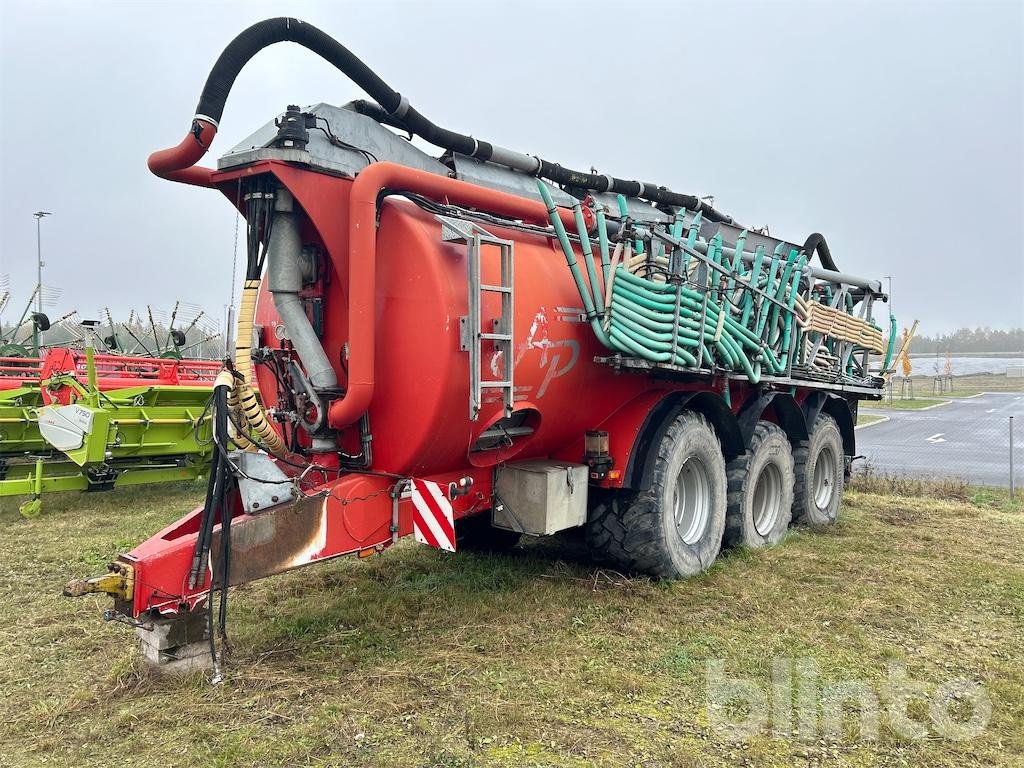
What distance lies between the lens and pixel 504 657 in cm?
396

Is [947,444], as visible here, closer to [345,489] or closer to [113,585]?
[345,489]

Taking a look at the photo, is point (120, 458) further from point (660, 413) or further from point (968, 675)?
point (968, 675)

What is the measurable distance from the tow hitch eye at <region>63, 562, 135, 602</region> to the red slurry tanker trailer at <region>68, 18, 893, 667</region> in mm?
11

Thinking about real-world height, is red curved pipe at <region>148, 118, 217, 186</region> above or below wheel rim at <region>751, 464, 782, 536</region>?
above

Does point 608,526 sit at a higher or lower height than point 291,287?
lower

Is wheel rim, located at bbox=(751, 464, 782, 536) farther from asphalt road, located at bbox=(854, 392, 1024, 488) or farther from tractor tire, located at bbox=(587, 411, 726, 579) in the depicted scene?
asphalt road, located at bbox=(854, 392, 1024, 488)

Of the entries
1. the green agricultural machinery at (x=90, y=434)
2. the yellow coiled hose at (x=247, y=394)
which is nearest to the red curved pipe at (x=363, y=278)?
the yellow coiled hose at (x=247, y=394)

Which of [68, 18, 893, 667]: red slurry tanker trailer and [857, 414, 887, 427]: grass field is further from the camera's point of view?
[857, 414, 887, 427]: grass field

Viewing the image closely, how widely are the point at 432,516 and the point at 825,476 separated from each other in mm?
5702

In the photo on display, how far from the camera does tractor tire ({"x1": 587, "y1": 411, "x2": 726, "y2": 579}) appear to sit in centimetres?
520

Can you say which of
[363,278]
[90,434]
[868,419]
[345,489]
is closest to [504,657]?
[345,489]

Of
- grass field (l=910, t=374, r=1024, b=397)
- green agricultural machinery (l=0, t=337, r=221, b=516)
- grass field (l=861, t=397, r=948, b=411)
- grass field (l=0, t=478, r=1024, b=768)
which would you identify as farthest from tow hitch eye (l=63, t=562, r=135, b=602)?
grass field (l=910, t=374, r=1024, b=397)

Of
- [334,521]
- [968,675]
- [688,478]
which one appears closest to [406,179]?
[334,521]

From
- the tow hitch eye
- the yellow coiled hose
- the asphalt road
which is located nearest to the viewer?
the tow hitch eye
